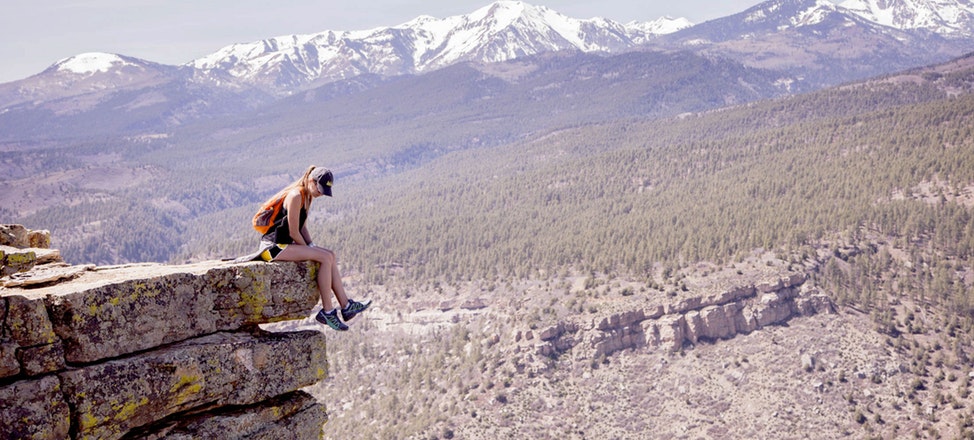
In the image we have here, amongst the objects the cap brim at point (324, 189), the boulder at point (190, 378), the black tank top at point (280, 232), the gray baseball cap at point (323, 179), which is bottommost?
the boulder at point (190, 378)

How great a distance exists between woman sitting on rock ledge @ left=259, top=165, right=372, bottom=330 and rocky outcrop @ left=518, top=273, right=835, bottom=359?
7960cm

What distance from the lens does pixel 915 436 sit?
75.2 meters

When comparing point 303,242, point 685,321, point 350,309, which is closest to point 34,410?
point 303,242

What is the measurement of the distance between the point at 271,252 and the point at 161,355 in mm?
4029

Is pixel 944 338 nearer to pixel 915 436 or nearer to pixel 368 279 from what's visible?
pixel 915 436

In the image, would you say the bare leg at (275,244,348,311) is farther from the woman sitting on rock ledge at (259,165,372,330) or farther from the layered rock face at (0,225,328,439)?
the layered rock face at (0,225,328,439)

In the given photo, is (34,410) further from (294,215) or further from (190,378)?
(294,215)

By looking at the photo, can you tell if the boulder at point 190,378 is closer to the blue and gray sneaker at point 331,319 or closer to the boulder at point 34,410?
the boulder at point 34,410

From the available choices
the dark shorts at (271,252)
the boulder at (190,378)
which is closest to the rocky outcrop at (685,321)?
the boulder at (190,378)

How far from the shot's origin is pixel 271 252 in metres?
20.1

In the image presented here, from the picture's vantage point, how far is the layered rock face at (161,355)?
15.8 meters

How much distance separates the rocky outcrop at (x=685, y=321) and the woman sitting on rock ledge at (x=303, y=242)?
7960 cm

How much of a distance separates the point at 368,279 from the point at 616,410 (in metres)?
90.3

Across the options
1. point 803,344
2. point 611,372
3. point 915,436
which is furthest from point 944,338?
point 611,372
